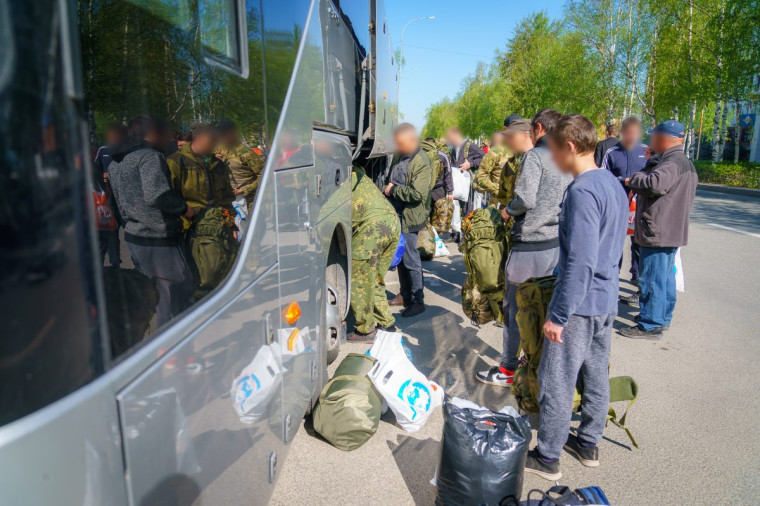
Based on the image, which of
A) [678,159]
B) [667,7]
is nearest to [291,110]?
[678,159]

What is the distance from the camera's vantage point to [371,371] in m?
3.38

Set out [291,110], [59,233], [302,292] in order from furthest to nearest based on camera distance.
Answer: [302,292], [291,110], [59,233]

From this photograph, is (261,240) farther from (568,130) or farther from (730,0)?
(730,0)

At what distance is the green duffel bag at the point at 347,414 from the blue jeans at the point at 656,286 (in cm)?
324

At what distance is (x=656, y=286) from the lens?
5016mm

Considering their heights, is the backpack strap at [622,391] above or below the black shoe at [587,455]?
above

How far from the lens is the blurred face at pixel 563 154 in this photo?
106 inches

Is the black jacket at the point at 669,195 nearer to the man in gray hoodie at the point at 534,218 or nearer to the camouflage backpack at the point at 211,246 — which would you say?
the man in gray hoodie at the point at 534,218

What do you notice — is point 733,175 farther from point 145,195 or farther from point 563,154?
point 145,195

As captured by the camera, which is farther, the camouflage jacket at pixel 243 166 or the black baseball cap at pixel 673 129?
the black baseball cap at pixel 673 129

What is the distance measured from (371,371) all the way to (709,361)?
10.8 ft

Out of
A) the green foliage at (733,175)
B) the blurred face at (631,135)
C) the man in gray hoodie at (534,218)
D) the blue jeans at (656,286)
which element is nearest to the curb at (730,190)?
the green foliage at (733,175)

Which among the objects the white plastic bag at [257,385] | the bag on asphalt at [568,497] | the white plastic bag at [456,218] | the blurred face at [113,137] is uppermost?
the blurred face at [113,137]

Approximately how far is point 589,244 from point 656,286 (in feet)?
9.90
